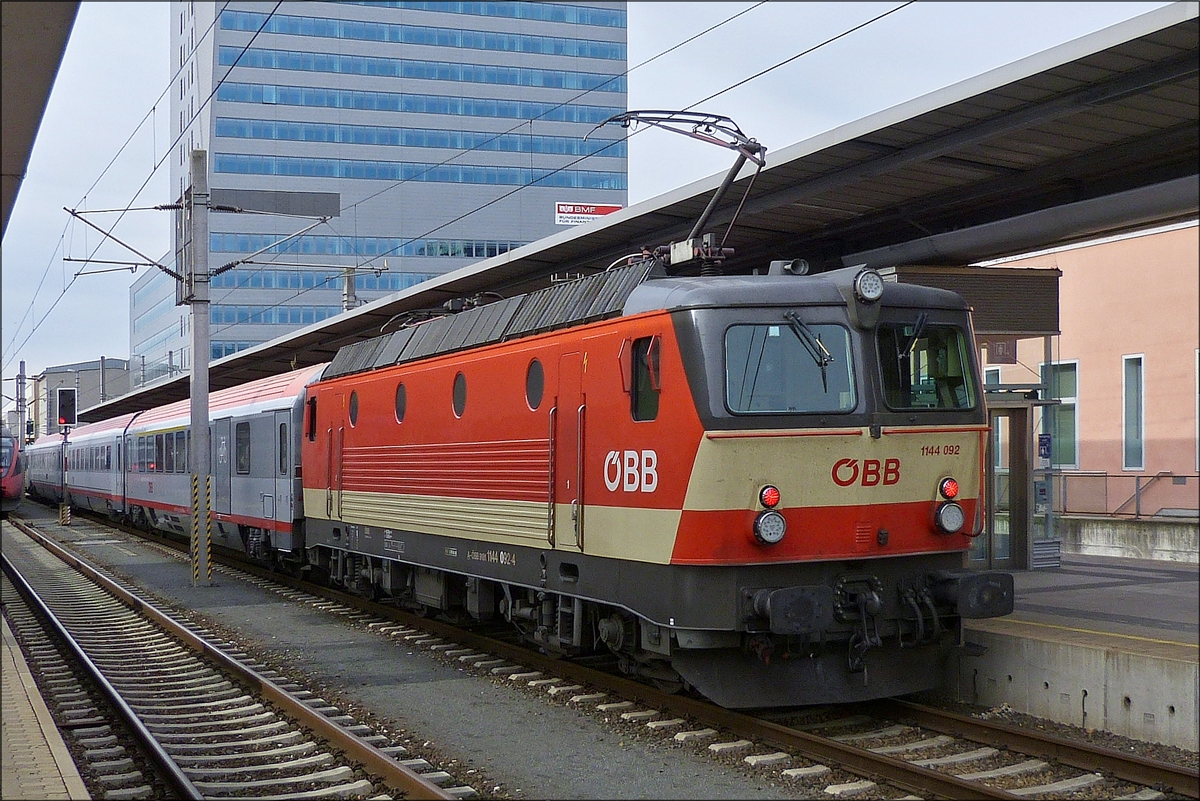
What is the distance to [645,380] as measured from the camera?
28.9 feet

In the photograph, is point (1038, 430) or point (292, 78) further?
point (292, 78)

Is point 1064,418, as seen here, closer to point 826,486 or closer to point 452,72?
point 826,486

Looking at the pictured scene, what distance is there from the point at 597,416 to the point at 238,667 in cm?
451

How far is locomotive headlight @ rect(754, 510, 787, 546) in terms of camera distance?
26.6ft

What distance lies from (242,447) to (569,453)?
1281cm

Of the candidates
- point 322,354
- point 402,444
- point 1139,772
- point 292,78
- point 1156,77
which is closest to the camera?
point 1139,772

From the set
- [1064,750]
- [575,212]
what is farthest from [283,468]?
[575,212]

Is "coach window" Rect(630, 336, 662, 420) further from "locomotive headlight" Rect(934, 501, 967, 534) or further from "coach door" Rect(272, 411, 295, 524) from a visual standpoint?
"coach door" Rect(272, 411, 295, 524)

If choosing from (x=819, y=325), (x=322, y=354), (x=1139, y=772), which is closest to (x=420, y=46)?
(x=322, y=354)

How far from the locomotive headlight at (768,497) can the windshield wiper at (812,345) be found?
89 centimetres

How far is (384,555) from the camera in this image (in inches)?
547

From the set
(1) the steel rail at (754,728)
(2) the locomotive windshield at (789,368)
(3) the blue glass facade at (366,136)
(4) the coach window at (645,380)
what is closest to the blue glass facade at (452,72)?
(1) the steel rail at (754,728)

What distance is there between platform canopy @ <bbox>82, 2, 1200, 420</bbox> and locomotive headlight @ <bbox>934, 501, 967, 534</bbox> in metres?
2.63

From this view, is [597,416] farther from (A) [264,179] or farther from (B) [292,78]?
(A) [264,179]
